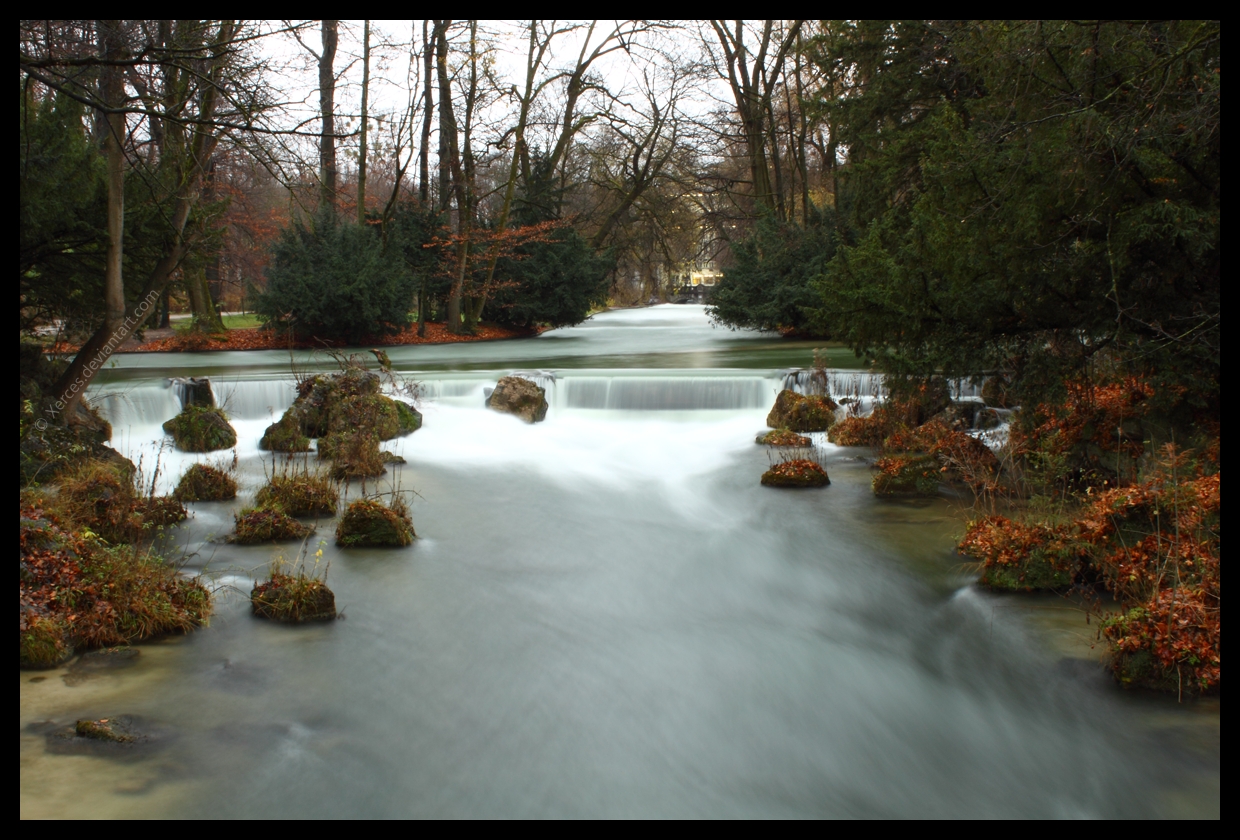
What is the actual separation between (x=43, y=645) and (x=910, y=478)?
28.5 feet

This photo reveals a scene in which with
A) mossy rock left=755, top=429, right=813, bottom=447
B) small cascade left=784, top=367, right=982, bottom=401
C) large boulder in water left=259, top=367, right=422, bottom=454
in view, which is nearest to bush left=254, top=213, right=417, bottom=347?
large boulder in water left=259, top=367, right=422, bottom=454

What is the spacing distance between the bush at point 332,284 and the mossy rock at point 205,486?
1483cm

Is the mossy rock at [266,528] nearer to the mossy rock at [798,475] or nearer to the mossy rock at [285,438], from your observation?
the mossy rock at [285,438]

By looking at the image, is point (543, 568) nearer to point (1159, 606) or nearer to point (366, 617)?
point (366, 617)

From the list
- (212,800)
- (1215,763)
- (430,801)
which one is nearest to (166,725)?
(212,800)

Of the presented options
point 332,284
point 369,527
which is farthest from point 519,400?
point 332,284

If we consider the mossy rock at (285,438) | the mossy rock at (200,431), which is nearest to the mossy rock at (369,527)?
the mossy rock at (285,438)

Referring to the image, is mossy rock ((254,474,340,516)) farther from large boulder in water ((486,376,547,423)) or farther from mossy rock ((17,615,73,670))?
large boulder in water ((486,376,547,423))

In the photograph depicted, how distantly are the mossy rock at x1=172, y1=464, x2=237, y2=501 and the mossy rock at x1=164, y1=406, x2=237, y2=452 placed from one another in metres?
2.59

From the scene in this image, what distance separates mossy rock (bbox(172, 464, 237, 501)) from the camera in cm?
1028

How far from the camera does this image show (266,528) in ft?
29.0

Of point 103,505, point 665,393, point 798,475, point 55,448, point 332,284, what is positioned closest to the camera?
point 103,505

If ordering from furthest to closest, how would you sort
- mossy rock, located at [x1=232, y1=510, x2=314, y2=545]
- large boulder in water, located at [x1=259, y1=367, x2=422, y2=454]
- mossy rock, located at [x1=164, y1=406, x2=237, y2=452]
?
1. mossy rock, located at [x1=164, y1=406, x2=237, y2=452]
2. large boulder in water, located at [x1=259, y1=367, x2=422, y2=454]
3. mossy rock, located at [x1=232, y1=510, x2=314, y2=545]

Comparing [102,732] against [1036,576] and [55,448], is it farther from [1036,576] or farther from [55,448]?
[1036,576]
